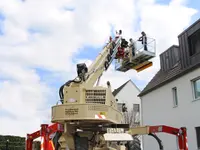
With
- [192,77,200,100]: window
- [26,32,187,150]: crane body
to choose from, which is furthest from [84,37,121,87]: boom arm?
[192,77,200,100]: window

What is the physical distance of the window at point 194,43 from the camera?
17.8 metres

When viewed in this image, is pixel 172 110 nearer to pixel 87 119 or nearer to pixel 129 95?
pixel 87 119

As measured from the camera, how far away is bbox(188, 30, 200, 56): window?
1781 cm

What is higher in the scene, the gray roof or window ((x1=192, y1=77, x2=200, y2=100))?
the gray roof

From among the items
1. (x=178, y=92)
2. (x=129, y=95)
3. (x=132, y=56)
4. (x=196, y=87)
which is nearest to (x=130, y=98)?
(x=129, y=95)

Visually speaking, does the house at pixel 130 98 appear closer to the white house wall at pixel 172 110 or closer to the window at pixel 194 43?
the white house wall at pixel 172 110

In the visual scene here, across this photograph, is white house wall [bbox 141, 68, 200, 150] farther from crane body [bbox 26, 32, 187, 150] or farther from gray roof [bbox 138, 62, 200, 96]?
crane body [bbox 26, 32, 187, 150]

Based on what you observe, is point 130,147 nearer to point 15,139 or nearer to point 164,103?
point 164,103

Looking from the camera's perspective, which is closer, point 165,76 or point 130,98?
point 165,76

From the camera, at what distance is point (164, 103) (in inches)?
805

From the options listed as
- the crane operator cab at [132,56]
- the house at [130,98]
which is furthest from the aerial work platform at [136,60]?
Result: the house at [130,98]

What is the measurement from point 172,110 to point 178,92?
52.2 inches

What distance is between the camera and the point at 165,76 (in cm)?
2105

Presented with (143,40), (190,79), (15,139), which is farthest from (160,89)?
(15,139)
